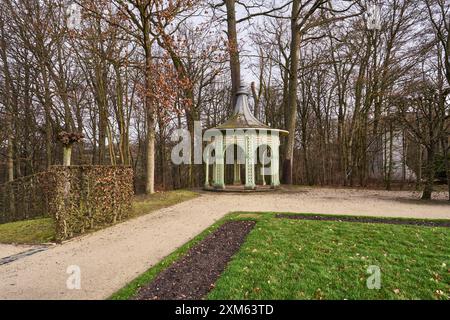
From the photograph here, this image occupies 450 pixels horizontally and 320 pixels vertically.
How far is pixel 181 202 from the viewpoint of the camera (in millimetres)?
10812

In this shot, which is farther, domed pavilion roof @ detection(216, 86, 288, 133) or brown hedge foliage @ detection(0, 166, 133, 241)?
domed pavilion roof @ detection(216, 86, 288, 133)

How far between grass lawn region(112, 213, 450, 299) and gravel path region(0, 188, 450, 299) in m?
0.46

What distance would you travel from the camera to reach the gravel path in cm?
367

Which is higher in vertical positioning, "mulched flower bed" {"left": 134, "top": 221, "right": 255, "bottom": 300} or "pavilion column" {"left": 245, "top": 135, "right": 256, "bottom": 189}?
"pavilion column" {"left": 245, "top": 135, "right": 256, "bottom": 189}

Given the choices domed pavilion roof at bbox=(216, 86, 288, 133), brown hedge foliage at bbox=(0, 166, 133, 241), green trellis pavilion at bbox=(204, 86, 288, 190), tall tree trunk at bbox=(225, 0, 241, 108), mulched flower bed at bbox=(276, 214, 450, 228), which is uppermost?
tall tree trunk at bbox=(225, 0, 241, 108)

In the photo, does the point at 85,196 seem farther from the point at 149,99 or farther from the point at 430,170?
the point at 430,170

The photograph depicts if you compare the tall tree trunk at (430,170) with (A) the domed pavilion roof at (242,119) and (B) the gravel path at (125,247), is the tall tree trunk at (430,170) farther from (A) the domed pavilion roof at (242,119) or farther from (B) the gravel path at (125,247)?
(A) the domed pavilion roof at (242,119)

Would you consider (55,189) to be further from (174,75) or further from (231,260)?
(174,75)

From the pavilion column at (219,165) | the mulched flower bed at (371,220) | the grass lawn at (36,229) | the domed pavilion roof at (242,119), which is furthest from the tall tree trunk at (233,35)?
the mulched flower bed at (371,220)

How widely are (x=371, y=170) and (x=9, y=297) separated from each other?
23.9m

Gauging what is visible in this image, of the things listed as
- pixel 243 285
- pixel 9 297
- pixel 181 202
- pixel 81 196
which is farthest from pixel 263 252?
pixel 181 202

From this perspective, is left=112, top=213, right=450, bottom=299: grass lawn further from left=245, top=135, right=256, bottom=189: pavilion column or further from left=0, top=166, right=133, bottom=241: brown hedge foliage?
left=245, top=135, right=256, bottom=189: pavilion column

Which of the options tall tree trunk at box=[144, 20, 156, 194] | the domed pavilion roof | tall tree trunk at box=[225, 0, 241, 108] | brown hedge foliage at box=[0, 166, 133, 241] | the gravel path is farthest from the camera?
tall tree trunk at box=[225, 0, 241, 108]

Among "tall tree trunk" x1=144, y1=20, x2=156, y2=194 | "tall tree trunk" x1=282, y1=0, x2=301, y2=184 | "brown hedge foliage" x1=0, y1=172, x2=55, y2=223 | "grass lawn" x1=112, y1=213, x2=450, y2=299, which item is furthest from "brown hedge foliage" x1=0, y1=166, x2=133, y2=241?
"tall tree trunk" x1=282, y1=0, x2=301, y2=184
